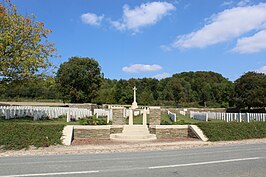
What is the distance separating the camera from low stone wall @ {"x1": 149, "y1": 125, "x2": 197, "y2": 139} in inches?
626

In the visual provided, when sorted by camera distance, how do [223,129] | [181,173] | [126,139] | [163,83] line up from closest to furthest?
[181,173], [126,139], [223,129], [163,83]

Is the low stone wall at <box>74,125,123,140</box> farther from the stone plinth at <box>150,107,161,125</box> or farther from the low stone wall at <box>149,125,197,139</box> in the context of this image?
the stone plinth at <box>150,107,161,125</box>

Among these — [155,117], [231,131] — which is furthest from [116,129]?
[231,131]

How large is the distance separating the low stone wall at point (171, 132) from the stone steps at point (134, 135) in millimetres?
417

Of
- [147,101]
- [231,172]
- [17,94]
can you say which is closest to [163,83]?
[147,101]

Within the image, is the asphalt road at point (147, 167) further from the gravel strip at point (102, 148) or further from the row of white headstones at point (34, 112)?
the row of white headstones at point (34, 112)

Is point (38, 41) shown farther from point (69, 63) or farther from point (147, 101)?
point (147, 101)

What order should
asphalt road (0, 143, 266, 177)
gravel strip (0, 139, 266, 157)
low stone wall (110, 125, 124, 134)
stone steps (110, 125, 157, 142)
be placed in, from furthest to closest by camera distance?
low stone wall (110, 125, 124, 134)
stone steps (110, 125, 157, 142)
gravel strip (0, 139, 266, 157)
asphalt road (0, 143, 266, 177)

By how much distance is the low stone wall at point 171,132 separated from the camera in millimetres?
15898

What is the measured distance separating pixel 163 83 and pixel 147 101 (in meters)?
33.8

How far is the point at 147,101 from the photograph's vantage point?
5641 centimetres

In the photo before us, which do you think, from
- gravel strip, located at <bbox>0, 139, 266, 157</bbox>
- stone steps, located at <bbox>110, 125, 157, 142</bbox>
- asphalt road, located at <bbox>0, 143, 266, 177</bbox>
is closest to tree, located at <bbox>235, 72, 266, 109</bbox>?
gravel strip, located at <bbox>0, 139, 266, 157</bbox>

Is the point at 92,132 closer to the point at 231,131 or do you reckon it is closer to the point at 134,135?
the point at 134,135

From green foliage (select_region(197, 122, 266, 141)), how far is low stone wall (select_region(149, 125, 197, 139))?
0.89 meters
